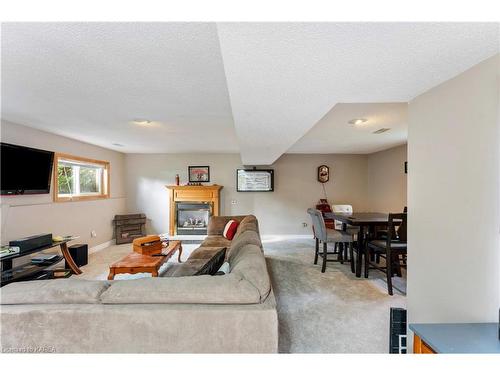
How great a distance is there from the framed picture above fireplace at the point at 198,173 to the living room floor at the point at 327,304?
2.35 m

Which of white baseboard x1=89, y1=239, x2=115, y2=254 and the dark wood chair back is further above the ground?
the dark wood chair back

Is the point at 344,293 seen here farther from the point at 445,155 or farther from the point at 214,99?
the point at 214,99

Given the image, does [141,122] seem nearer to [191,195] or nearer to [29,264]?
[29,264]

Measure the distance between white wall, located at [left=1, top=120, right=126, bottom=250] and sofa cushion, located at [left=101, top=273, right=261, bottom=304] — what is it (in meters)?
2.90

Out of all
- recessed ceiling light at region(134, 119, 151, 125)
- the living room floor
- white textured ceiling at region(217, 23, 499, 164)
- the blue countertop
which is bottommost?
the living room floor

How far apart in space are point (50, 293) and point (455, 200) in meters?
2.12

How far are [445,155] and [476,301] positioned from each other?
2.33 ft

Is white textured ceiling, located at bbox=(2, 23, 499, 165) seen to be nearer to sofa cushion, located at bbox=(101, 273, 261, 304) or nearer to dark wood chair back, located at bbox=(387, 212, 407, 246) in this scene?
sofa cushion, located at bbox=(101, 273, 261, 304)

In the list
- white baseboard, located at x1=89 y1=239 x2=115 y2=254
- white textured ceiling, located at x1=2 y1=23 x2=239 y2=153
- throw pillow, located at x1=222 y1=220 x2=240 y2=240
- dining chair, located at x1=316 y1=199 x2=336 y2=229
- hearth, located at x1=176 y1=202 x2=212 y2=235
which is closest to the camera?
white textured ceiling, located at x1=2 y1=23 x2=239 y2=153

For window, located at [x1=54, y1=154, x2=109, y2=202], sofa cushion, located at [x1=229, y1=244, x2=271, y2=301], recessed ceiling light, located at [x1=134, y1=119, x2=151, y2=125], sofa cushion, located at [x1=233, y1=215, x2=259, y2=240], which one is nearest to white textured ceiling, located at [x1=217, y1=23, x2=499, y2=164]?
sofa cushion, located at [x1=229, y1=244, x2=271, y2=301]

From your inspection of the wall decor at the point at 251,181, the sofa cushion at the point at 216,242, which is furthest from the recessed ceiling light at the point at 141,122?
the wall decor at the point at 251,181

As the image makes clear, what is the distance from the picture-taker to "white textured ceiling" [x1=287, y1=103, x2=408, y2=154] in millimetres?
2561

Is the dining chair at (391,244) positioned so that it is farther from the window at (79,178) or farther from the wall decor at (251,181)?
the window at (79,178)

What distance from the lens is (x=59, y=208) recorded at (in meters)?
3.84
